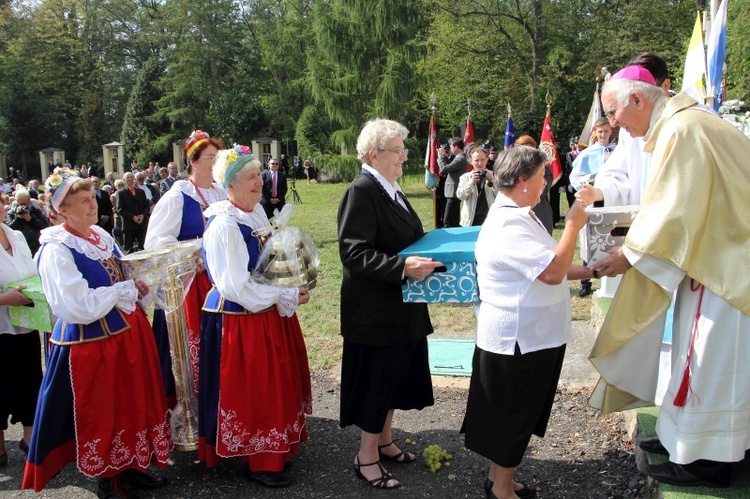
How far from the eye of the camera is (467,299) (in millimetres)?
3057

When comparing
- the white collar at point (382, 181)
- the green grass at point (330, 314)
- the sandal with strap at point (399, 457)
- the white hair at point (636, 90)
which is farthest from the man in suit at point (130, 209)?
the white hair at point (636, 90)

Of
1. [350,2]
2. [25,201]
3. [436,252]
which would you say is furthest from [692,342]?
[350,2]

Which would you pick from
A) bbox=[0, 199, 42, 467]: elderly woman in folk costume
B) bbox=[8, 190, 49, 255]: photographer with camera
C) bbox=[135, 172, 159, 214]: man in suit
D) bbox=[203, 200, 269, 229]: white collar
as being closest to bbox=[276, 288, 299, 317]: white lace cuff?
bbox=[203, 200, 269, 229]: white collar

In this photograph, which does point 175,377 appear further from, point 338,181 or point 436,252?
point 338,181

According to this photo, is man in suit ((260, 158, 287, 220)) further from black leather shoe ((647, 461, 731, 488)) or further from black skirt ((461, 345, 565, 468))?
black leather shoe ((647, 461, 731, 488))

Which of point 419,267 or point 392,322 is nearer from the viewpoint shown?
point 419,267

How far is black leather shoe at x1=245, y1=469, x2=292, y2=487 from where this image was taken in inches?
140

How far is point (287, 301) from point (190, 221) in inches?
55.5

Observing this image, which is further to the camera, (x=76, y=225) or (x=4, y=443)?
(x=4, y=443)

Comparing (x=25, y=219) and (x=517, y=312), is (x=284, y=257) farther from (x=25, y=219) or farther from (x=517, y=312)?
(x=25, y=219)

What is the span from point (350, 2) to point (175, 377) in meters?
23.6

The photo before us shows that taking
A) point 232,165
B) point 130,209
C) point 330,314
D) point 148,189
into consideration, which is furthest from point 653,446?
point 148,189

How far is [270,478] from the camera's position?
357 centimetres

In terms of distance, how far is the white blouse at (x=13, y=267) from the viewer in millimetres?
3924
